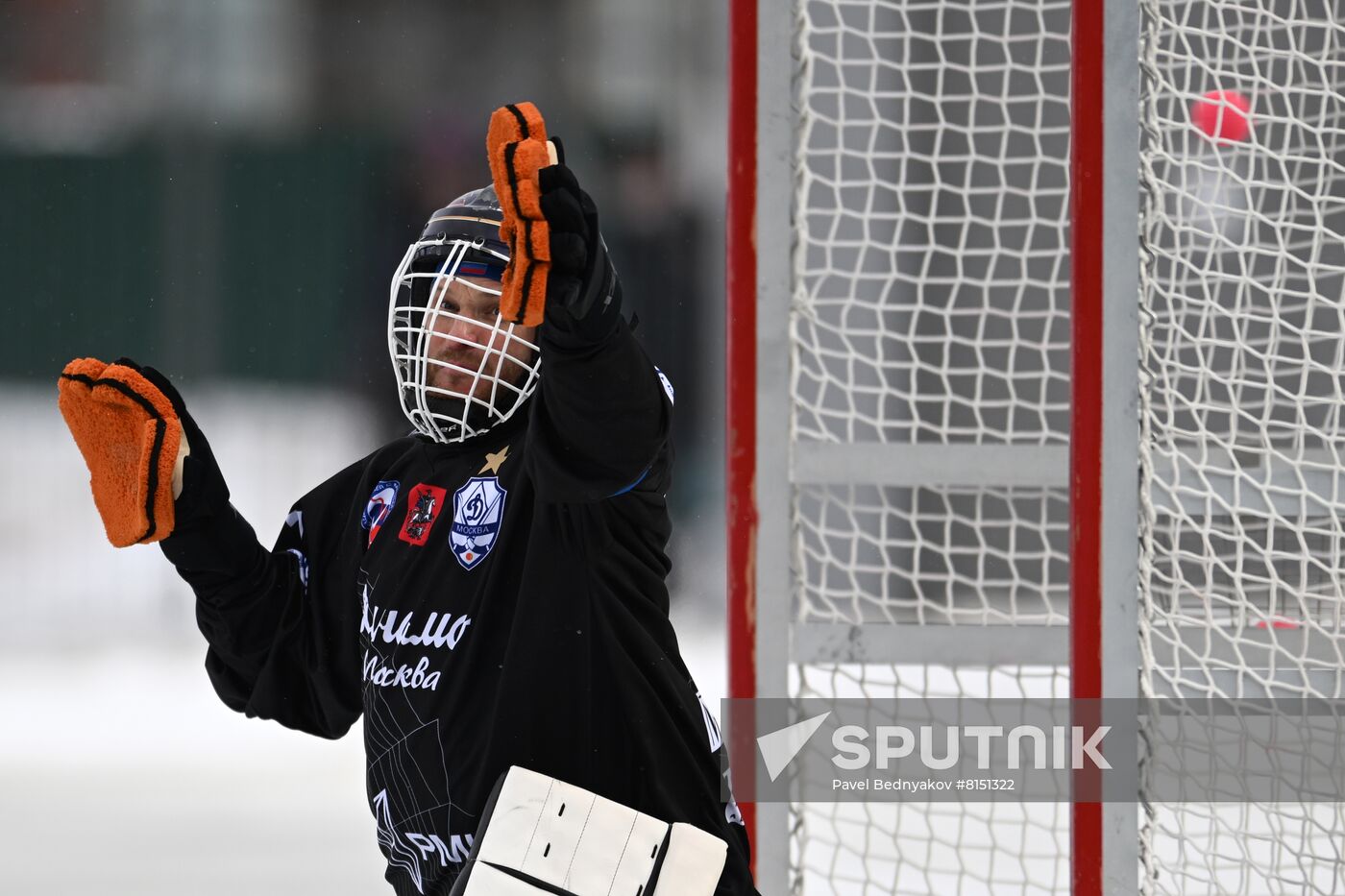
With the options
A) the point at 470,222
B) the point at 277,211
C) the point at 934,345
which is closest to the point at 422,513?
the point at 470,222

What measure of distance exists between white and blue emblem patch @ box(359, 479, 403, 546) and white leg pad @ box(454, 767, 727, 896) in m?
0.36

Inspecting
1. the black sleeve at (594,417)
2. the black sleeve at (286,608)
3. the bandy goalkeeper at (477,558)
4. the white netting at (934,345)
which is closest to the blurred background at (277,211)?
the white netting at (934,345)

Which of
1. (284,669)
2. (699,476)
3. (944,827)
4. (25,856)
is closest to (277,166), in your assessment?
(699,476)

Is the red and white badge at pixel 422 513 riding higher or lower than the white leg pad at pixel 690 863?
higher

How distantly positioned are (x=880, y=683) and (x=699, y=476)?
13.2ft

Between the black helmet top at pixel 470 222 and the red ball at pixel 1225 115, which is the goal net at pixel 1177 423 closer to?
the red ball at pixel 1225 115

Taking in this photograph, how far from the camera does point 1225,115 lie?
196 centimetres

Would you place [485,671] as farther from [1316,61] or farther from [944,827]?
[944,827]

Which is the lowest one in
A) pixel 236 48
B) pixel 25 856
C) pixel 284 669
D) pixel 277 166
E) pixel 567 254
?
pixel 25 856

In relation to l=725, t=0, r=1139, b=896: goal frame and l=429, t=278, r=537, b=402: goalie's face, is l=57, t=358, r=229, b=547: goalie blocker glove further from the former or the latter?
l=725, t=0, r=1139, b=896: goal frame

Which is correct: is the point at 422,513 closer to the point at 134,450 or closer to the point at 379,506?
the point at 379,506

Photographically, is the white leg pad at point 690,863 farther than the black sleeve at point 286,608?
No

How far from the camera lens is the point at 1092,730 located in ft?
5.93

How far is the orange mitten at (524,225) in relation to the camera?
3.63ft
